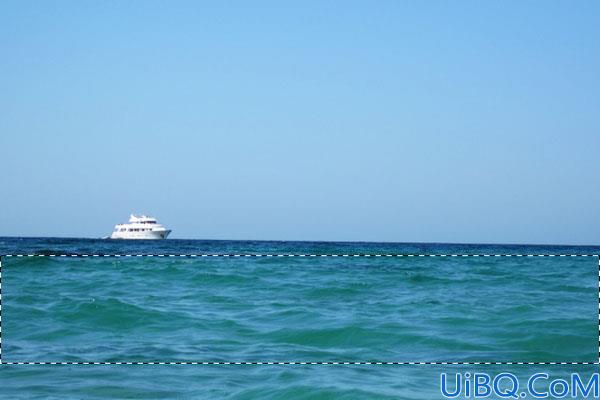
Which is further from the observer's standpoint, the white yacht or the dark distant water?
the white yacht

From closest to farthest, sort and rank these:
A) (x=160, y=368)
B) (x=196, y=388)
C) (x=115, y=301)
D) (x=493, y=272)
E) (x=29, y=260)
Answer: (x=196, y=388)
(x=160, y=368)
(x=115, y=301)
(x=493, y=272)
(x=29, y=260)

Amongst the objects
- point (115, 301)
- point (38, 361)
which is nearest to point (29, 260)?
point (115, 301)

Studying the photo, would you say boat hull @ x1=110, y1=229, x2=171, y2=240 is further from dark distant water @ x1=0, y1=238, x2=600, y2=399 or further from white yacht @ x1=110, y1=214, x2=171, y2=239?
dark distant water @ x1=0, y1=238, x2=600, y2=399

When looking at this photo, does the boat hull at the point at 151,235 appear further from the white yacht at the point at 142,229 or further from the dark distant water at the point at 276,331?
the dark distant water at the point at 276,331

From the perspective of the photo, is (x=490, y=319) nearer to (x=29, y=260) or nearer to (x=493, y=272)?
(x=493, y=272)

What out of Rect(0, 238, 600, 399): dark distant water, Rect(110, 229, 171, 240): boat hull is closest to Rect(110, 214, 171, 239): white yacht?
Rect(110, 229, 171, 240): boat hull

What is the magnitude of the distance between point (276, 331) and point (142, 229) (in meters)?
80.0

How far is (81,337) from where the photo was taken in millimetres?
10141

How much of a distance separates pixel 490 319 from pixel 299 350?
13.2 feet

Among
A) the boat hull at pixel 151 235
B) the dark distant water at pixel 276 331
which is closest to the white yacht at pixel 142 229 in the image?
the boat hull at pixel 151 235

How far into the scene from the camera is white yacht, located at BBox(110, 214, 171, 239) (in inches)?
3442

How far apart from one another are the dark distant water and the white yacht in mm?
69896

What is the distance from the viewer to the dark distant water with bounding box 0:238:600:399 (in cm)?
733

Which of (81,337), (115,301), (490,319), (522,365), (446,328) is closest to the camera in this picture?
(522,365)
